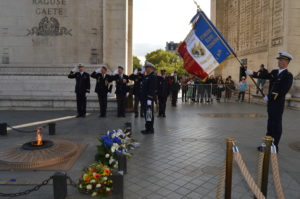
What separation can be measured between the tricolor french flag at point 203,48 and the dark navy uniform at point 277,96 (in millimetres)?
1082

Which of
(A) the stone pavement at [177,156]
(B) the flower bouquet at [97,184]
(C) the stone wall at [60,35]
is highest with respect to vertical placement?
(C) the stone wall at [60,35]

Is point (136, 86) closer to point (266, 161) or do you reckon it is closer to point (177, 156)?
point (177, 156)

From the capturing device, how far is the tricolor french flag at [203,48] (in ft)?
21.5

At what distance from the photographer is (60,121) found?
386 inches

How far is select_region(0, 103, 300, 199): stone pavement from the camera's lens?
13.7 ft

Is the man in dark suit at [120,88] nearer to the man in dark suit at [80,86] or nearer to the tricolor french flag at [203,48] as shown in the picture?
the man in dark suit at [80,86]

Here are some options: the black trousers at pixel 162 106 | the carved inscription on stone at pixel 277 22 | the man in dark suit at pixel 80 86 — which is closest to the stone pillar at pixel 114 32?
the man in dark suit at pixel 80 86

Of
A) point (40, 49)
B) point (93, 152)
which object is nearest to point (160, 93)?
point (93, 152)

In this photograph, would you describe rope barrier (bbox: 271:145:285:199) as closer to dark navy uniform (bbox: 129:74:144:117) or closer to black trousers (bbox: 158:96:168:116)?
black trousers (bbox: 158:96:168:116)

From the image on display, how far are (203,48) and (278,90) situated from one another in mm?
2073

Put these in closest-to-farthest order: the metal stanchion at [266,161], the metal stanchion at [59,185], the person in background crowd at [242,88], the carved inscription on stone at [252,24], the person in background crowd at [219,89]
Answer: the metal stanchion at [266,161] → the metal stanchion at [59,185] → the carved inscription on stone at [252,24] → the person in background crowd at [242,88] → the person in background crowd at [219,89]

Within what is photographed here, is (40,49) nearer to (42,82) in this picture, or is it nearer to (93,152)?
(42,82)

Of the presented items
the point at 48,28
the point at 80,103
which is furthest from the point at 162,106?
the point at 48,28

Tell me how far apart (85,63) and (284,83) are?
34.0 ft
